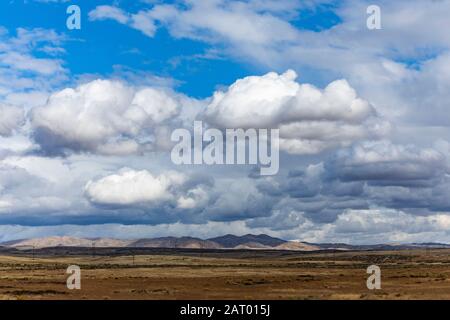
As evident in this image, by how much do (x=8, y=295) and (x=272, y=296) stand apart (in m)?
28.7

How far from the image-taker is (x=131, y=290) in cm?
7781
